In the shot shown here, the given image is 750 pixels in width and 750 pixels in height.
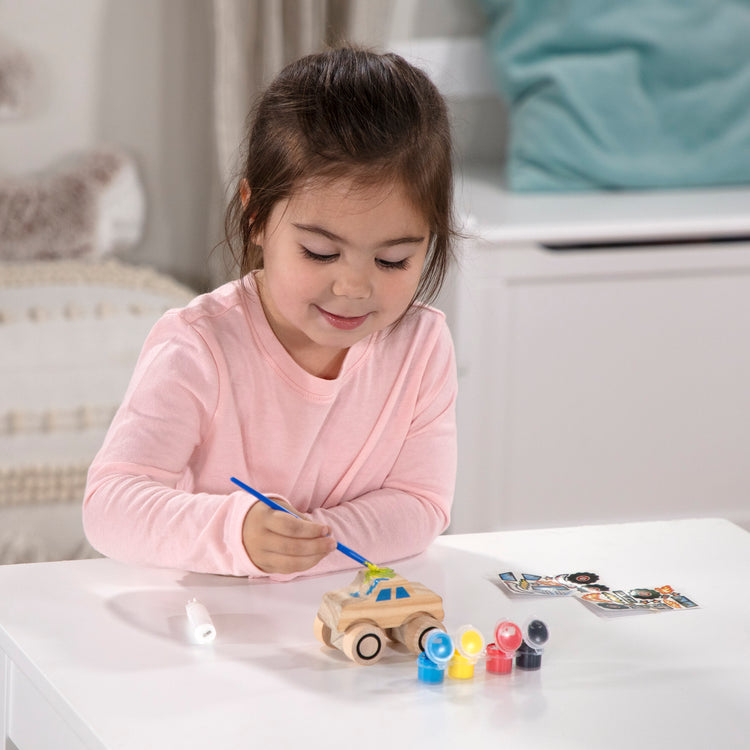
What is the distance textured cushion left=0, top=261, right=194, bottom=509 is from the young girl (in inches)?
28.4

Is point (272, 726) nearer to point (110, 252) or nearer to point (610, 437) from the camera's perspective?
point (610, 437)

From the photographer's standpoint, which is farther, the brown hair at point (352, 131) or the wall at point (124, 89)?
the wall at point (124, 89)

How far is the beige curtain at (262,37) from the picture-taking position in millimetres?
2277

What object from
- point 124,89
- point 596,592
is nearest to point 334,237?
point 596,592

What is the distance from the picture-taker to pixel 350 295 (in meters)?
1.00

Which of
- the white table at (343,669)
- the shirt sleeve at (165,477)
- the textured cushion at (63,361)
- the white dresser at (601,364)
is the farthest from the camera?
the white dresser at (601,364)

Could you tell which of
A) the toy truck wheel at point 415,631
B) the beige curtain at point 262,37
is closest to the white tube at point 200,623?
the toy truck wheel at point 415,631

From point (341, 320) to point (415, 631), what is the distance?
0.94ft

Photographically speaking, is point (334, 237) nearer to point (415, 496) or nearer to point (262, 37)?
point (415, 496)

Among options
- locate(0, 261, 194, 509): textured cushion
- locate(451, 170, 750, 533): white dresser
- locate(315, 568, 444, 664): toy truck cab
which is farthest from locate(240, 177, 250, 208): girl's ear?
locate(451, 170, 750, 533): white dresser

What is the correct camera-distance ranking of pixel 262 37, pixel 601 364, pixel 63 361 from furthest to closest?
1. pixel 262 37
2. pixel 601 364
3. pixel 63 361

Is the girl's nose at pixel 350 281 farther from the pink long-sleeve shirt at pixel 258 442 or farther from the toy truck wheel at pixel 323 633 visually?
the toy truck wheel at pixel 323 633

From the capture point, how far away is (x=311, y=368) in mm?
1142

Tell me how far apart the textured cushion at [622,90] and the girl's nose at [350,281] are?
4.54ft
